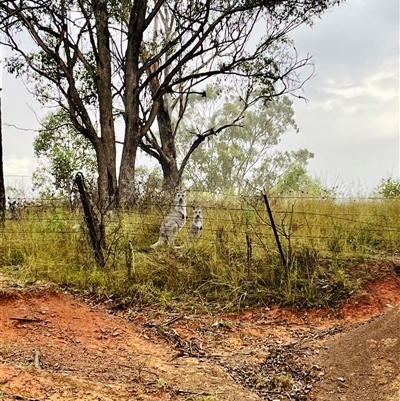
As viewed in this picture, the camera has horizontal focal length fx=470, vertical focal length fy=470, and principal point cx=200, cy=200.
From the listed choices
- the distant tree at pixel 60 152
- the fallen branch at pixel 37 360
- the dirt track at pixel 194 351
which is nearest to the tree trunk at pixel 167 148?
the distant tree at pixel 60 152

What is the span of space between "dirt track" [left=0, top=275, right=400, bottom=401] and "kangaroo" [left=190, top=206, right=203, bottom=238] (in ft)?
5.88

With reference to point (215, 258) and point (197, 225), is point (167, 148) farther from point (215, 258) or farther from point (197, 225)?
point (215, 258)

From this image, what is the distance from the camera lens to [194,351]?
15.9ft

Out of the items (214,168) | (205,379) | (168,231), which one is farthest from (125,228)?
(214,168)

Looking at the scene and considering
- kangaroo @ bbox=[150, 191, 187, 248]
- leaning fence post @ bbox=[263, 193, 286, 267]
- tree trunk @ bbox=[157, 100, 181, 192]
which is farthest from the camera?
tree trunk @ bbox=[157, 100, 181, 192]

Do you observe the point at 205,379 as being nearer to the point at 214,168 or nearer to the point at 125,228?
the point at 125,228

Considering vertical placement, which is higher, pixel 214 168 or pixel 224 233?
pixel 214 168

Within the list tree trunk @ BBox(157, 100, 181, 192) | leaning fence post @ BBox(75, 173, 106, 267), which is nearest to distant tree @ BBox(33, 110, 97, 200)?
tree trunk @ BBox(157, 100, 181, 192)

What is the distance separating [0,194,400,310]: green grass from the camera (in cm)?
602

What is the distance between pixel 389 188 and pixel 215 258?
688 centimetres

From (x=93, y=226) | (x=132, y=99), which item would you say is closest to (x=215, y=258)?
(x=93, y=226)

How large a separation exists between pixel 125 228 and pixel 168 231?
78 centimetres

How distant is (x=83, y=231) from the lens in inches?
263

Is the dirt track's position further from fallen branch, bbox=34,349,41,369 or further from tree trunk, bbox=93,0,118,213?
tree trunk, bbox=93,0,118,213
